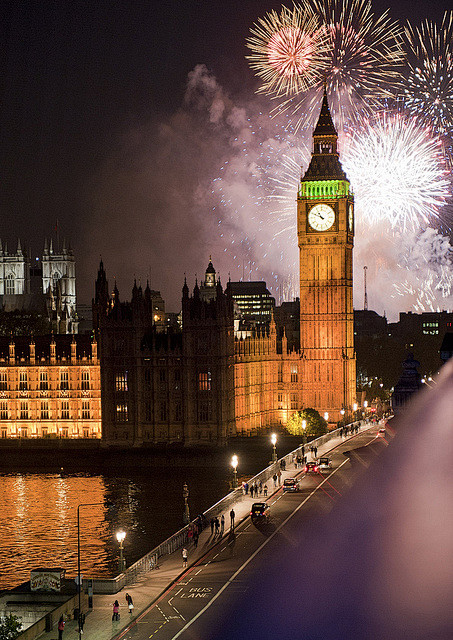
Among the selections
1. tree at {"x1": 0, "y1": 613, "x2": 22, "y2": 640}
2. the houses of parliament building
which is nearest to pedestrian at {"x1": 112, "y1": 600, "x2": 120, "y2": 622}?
tree at {"x1": 0, "y1": 613, "x2": 22, "y2": 640}

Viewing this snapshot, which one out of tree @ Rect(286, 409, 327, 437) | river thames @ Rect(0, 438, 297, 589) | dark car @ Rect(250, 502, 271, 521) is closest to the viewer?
river thames @ Rect(0, 438, 297, 589)

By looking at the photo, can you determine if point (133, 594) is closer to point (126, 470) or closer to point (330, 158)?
point (126, 470)

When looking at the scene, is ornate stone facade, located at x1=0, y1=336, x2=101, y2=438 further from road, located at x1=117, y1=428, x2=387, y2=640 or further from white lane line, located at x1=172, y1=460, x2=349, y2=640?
road, located at x1=117, y1=428, x2=387, y2=640

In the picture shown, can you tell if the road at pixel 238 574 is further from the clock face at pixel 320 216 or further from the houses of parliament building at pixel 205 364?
the clock face at pixel 320 216

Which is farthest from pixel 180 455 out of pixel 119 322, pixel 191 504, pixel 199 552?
pixel 199 552

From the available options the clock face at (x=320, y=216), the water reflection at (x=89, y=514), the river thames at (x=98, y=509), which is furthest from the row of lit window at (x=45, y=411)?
the clock face at (x=320, y=216)

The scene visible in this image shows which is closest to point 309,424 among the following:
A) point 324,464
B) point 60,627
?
point 324,464

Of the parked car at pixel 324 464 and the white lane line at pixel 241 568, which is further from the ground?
the parked car at pixel 324 464
